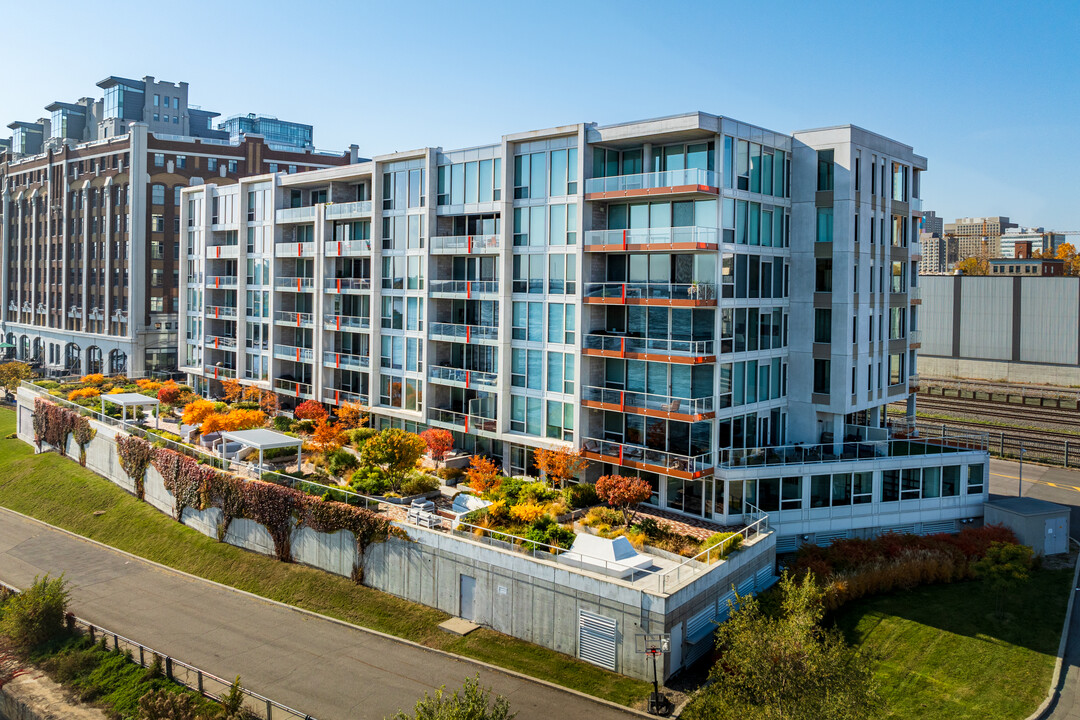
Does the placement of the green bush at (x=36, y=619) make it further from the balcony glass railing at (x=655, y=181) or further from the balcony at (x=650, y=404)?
the balcony glass railing at (x=655, y=181)

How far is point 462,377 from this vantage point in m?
48.0

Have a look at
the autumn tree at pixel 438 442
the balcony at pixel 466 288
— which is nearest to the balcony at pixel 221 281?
the balcony at pixel 466 288

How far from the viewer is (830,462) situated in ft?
132

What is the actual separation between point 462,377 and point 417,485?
840 cm

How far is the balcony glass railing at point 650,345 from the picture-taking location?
38.7 meters

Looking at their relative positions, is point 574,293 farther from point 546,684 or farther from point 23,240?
point 23,240

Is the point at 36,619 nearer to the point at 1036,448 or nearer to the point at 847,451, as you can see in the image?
the point at 847,451

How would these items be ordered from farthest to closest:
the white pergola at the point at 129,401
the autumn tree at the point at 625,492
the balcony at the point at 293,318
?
the balcony at the point at 293,318 < the white pergola at the point at 129,401 < the autumn tree at the point at 625,492

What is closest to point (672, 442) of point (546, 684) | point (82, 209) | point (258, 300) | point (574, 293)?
point (574, 293)

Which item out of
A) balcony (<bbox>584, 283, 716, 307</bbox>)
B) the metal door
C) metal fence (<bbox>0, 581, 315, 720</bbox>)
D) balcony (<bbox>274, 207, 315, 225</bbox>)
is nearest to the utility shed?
balcony (<bbox>584, 283, 716, 307</bbox>)

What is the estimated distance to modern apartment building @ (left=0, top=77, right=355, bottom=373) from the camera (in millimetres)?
85438

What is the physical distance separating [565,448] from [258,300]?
33185mm

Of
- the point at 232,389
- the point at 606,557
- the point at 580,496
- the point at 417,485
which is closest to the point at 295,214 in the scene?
the point at 232,389

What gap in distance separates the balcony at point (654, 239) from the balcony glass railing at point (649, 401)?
6796mm
